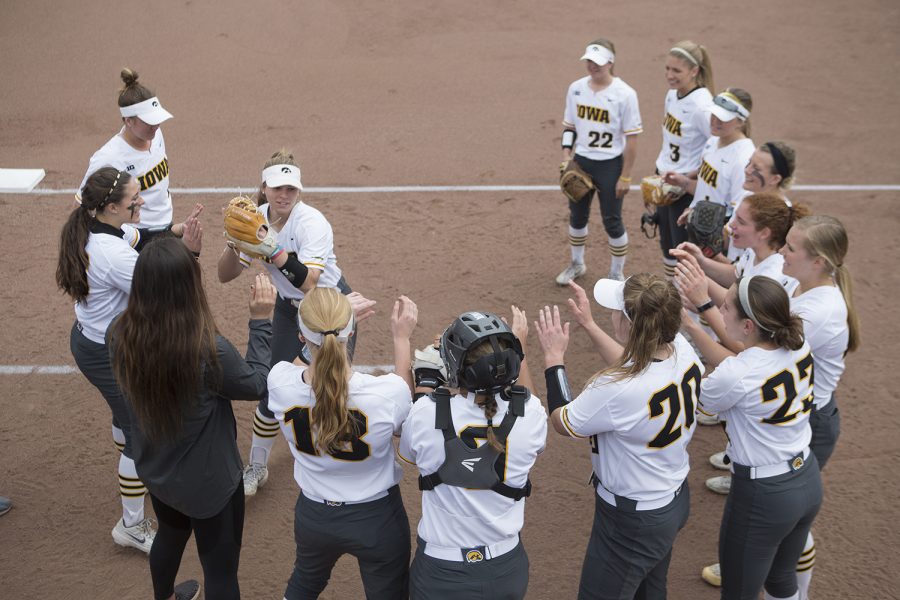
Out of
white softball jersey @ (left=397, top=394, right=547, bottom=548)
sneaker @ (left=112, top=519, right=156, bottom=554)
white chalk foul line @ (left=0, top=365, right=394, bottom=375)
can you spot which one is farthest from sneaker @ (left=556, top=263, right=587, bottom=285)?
white softball jersey @ (left=397, top=394, right=547, bottom=548)

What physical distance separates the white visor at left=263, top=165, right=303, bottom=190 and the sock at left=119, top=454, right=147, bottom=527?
1.75m

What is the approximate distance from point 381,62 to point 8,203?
564cm

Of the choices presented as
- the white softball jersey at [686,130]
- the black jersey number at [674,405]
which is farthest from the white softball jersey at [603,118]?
the black jersey number at [674,405]

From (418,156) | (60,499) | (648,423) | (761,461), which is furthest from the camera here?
(418,156)

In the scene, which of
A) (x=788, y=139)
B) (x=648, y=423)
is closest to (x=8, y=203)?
(x=648, y=423)

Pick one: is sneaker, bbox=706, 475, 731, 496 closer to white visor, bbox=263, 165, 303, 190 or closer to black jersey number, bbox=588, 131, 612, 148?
black jersey number, bbox=588, 131, 612, 148

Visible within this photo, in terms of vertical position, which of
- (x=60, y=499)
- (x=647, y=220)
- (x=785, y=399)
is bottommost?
(x=60, y=499)

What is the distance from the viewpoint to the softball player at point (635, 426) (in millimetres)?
3480

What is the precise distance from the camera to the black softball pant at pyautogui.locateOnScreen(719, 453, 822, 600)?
377cm

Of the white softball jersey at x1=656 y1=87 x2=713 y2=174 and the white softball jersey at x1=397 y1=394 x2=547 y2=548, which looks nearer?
the white softball jersey at x1=397 y1=394 x2=547 y2=548

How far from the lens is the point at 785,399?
3.68 meters

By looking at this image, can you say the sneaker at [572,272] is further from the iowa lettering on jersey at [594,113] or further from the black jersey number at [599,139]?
the iowa lettering on jersey at [594,113]

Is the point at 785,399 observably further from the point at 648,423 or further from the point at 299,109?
the point at 299,109

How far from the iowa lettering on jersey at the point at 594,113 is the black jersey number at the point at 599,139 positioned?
0.36 ft
